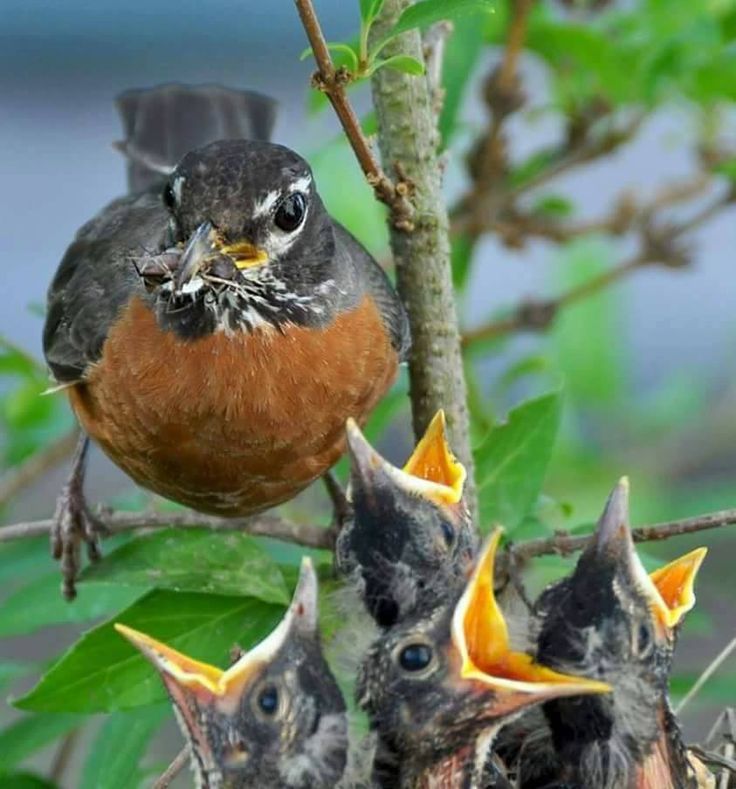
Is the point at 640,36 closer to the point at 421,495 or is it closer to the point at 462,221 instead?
the point at 462,221

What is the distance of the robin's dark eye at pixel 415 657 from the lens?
2391mm

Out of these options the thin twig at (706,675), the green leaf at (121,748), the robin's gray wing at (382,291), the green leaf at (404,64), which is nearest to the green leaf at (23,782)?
the green leaf at (121,748)

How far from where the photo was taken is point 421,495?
260 cm

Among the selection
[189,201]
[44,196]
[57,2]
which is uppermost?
[189,201]

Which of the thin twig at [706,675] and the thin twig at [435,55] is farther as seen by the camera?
the thin twig at [435,55]

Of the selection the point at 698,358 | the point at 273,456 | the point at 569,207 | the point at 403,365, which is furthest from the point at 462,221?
the point at 698,358

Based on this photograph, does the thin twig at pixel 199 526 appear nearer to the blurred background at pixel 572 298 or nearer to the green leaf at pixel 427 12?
the blurred background at pixel 572 298

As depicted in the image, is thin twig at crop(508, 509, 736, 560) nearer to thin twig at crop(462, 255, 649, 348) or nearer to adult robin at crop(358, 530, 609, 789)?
adult robin at crop(358, 530, 609, 789)

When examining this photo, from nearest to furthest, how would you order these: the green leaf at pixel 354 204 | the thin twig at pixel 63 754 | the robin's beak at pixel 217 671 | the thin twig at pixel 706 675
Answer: the robin's beak at pixel 217 671, the thin twig at pixel 706 675, the thin twig at pixel 63 754, the green leaf at pixel 354 204

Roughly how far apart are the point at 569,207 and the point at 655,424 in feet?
4.02

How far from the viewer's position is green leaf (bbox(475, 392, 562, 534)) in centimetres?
301

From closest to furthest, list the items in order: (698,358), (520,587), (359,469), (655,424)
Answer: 1. (359,469)
2. (520,587)
3. (655,424)
4. (698,358)

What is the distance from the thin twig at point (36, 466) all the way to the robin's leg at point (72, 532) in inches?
3.4

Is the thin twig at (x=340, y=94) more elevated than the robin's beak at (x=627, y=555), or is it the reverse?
the thin twig at (x=340, y=94)
